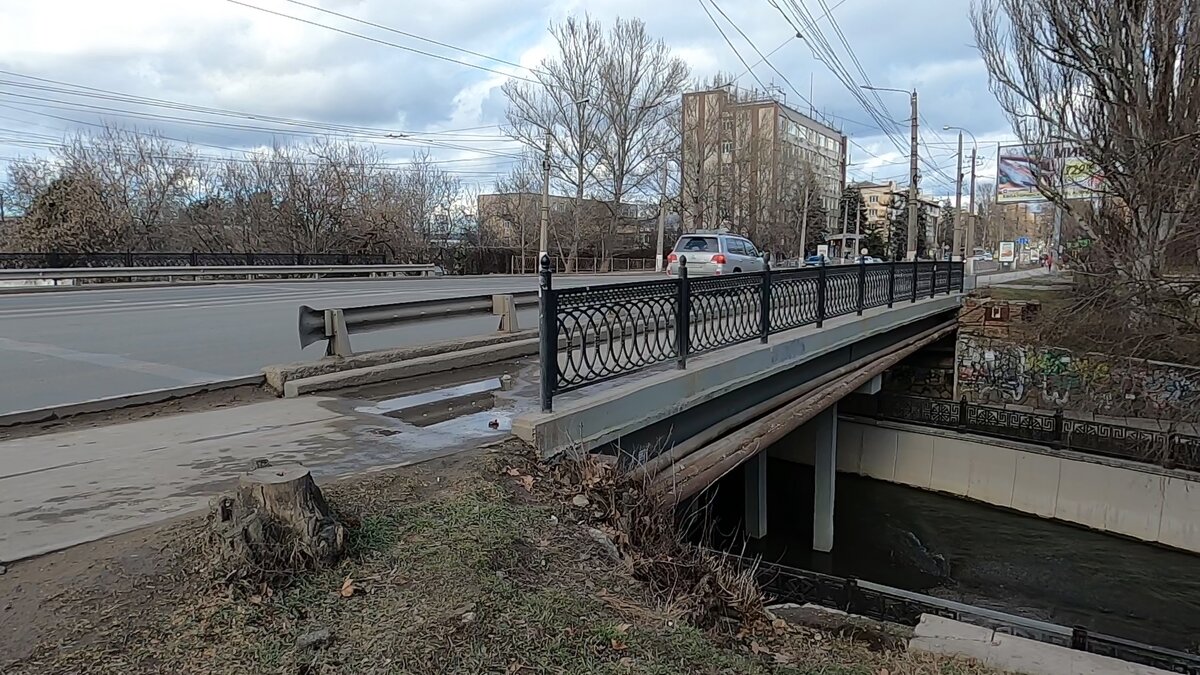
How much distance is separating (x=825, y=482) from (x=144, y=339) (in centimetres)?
1240

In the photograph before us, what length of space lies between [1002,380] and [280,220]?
103 ft

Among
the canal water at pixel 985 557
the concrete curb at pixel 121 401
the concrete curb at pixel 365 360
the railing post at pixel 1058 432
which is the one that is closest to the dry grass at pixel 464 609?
the concrete curb at pixel 365 360

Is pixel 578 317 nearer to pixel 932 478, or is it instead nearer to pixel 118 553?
pixel 118 553

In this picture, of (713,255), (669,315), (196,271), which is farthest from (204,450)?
(196,271)

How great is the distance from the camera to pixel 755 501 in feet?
48.2

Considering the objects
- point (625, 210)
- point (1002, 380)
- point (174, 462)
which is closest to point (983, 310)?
point (1002, 380)

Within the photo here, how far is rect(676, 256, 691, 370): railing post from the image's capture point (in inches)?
284

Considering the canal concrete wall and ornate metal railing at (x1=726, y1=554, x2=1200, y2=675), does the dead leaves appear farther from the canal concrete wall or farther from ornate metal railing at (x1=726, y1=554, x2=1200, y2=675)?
the canal concrete wall

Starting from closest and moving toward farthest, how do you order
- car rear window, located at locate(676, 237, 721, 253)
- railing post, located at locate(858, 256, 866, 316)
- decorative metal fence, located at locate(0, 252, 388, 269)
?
railing post, located at locate(858, 256, 866, 316), car rear window, located at locate(676, 237, 721, 253), decorative metal fence, located at locate(0, 252, 388, 269)

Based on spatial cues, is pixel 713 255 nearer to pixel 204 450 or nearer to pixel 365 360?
pixel 365 360

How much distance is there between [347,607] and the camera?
3371 millimetres

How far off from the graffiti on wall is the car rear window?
767 centimetres

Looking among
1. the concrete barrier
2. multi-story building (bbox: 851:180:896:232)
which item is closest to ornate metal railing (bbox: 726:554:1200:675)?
the concrete barrier

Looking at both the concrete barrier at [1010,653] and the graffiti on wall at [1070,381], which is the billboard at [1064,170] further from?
the concrete barrier at [1010,653]
